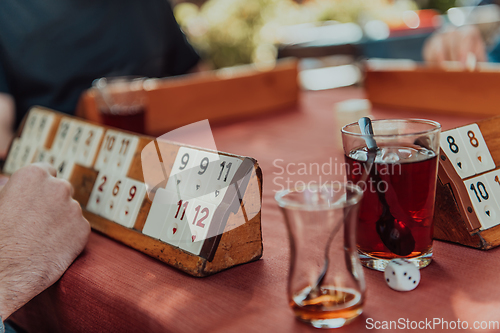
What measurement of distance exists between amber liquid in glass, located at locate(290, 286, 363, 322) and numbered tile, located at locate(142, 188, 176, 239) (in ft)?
0.80

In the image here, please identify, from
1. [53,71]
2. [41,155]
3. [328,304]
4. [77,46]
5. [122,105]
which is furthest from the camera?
[77,46]

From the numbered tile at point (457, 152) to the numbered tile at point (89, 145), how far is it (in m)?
0.55

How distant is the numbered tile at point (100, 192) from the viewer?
718 mm

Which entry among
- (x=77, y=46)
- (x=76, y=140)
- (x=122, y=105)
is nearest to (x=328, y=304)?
(x=76, y=140)

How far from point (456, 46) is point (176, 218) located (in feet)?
4.09

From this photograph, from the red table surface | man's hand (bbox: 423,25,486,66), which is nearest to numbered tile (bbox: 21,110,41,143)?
the red table surface

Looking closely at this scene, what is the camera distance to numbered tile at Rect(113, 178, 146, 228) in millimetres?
652

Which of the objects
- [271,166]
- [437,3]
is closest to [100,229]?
[271,166]

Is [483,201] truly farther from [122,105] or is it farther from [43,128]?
[122,105]

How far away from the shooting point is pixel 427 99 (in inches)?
53.5

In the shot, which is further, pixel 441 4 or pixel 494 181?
pixel 441 4

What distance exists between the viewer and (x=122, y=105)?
121 cm

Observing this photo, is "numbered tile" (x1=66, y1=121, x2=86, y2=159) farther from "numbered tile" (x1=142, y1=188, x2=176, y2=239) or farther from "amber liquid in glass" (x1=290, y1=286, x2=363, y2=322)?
"amber liquid in glass" (x1=290, y1=286, x2=363, y2=322)

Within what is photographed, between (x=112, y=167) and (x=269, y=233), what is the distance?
0.28 m
